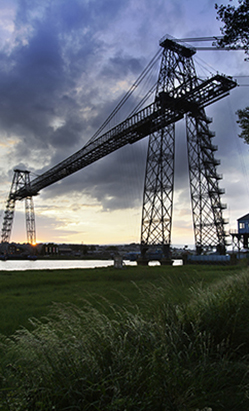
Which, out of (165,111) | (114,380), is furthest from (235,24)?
(165,111)

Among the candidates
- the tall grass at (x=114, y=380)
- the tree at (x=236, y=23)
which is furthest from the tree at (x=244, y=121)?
the tall grass at (x=114, y=380)

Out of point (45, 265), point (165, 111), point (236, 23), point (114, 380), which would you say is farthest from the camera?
point (45, 265)

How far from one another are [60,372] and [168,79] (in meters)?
43.7

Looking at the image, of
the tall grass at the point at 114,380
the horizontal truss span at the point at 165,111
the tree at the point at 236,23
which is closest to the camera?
the tall grass at the point at 114,380

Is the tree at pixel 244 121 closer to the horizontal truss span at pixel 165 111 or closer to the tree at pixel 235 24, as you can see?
the tree at pixel 235 24

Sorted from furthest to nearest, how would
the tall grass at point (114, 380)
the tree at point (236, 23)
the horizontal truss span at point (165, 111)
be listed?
the horizontal truss span at point (165, 111)
the tree at point (236, 23)
the tall grass at point (114, 380)

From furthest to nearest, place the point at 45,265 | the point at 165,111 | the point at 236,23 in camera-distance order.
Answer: the point at 45,265, the point at 165,111, the point at 236,23

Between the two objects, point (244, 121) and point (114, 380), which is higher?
point (244, 121)

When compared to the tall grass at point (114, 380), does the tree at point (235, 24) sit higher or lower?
higher

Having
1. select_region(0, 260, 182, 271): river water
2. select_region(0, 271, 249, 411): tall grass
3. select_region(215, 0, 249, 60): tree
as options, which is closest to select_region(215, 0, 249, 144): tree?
select_region(215, 0, 249, 60): tree

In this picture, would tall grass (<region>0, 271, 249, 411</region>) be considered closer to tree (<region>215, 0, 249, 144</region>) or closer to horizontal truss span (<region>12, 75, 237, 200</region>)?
tree (<region>215, 0, 249, 144</region>)

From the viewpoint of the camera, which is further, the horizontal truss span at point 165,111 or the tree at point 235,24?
the horizontal truss span at point 165,111

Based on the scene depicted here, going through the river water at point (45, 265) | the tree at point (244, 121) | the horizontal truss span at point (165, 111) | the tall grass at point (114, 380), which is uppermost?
the horizontal truss span at point (165, 111)

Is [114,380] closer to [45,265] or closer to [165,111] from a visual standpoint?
[165,111]
